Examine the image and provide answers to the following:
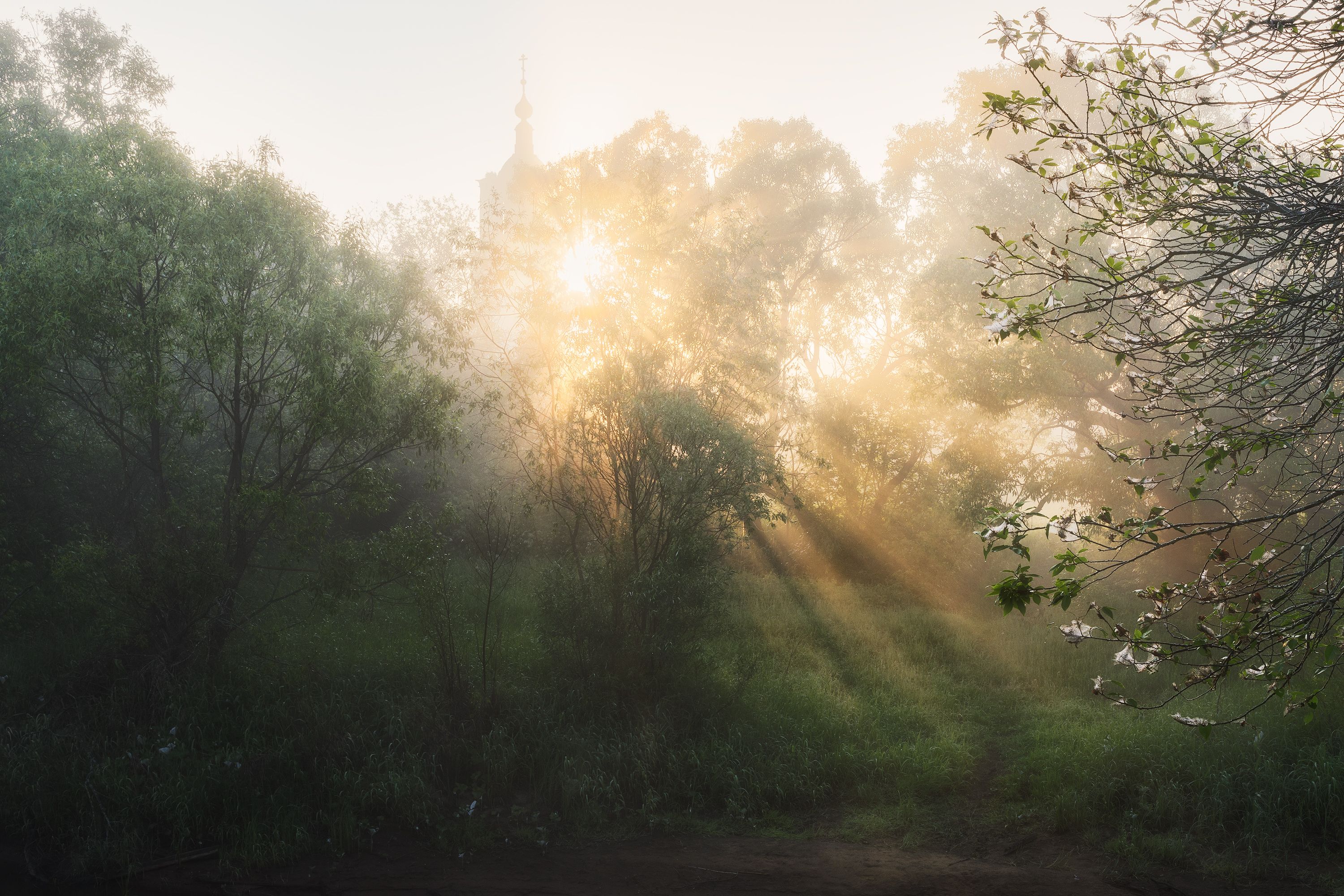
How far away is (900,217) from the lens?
33000 mm

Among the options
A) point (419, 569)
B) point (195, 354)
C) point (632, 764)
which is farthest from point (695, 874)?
point (195, 354)

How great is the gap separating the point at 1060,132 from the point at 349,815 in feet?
34.9

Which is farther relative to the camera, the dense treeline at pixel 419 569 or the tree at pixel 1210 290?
the dense treeline at pixel 419 569

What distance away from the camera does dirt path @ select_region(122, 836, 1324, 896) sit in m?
8.24

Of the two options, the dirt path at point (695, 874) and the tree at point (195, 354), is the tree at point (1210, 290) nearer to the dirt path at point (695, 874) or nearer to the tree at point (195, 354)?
the dirt path at point (695, 874)

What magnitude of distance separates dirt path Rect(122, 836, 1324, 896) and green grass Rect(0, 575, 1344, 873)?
34 cm

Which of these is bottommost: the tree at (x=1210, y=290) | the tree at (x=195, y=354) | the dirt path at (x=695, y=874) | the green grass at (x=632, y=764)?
the dirt path at (x=695, y=874)

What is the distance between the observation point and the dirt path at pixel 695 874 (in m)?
8.24

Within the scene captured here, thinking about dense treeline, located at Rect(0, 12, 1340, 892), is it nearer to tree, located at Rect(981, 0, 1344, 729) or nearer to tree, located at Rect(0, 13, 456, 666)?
tree, located at Rect(0, 13, 456, 666)

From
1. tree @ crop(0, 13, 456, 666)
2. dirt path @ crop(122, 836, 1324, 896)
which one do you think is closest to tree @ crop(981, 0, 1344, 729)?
dirt path @ crop(122, 836, 1324, 896)

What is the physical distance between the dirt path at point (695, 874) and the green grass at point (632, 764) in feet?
1.12

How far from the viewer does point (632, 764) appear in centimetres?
1094

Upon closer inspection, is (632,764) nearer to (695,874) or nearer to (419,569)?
(695,874)

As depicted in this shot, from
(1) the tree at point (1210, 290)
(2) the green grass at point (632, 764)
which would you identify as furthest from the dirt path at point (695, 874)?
(1) the tree at point (1210, 290)
